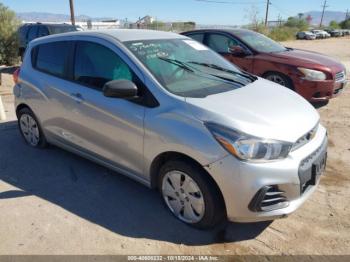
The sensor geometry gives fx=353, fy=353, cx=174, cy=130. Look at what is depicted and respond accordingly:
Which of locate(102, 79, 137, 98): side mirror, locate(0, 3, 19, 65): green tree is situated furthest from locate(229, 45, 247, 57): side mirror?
locate(0, 3, 19, 65): green tree

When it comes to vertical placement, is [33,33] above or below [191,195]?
above

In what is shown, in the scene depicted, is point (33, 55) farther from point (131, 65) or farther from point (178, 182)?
point (178, 182)

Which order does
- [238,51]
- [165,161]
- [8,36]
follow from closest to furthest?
1. [165,161]
2. [238,51]
3. [8,36]

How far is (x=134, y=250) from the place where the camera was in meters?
2.98

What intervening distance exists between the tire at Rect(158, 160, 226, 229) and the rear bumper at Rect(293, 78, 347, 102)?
4506 millimetres

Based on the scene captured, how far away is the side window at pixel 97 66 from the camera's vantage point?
359cm

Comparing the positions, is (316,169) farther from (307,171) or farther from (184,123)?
(184,123)

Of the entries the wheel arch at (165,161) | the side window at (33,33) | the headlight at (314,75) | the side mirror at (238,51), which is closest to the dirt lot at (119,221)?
the wheel arch at (165,161)

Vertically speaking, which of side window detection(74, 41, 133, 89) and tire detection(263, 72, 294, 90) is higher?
side window detection(74, 41, 133, 89)

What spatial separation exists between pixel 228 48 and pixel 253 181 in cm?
560

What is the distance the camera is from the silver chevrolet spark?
2807mm

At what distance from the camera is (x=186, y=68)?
375 cm

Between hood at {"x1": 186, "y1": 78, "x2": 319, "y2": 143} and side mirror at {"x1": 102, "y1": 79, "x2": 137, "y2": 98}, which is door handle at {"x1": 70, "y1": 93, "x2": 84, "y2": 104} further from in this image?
hood at {"x1": 186, "y1": 78, "x2": 319, "y2": 143}

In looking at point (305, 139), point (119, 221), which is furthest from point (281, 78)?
point (119, 221)
